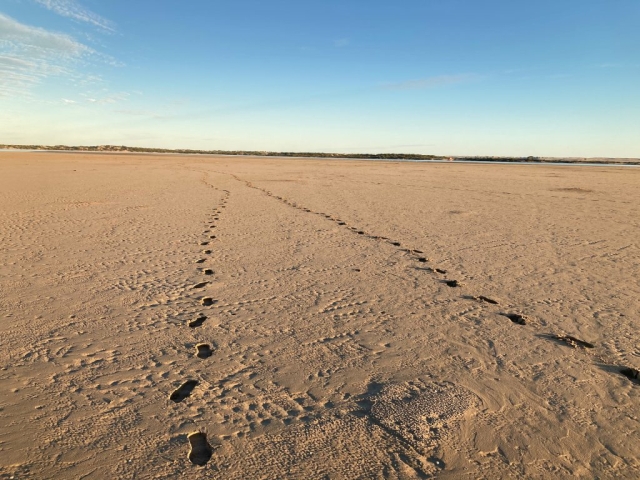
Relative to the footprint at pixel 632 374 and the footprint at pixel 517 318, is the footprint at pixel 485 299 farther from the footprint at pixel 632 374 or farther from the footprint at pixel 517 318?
the footprint at pixel 632 374

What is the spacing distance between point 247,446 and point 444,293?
2.91m

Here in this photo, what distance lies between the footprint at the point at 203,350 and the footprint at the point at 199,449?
0.90m

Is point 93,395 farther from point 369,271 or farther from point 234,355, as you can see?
point 369,271

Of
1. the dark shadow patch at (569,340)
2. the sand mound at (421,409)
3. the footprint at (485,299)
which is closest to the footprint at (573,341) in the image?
the dark shadow patch at (569,340)

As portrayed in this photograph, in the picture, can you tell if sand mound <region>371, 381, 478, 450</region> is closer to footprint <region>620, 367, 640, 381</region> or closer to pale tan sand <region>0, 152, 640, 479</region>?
pale tan sand <region>0, 152, 640, 479</region>

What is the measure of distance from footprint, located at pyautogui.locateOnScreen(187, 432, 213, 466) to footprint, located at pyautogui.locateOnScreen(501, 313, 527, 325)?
280cm

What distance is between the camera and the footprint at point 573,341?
11.2ft

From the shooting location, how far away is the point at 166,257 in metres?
5.75

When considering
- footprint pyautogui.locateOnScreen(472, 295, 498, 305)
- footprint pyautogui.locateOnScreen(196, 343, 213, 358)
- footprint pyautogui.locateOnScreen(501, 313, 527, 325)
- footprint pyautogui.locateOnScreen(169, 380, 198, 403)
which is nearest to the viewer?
footprint pyautogui.locateOnScreen(169, 380, 198, 403)

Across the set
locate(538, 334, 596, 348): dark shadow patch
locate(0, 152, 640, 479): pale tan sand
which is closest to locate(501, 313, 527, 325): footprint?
locate(0, 152, 640, 479): pale tan sand

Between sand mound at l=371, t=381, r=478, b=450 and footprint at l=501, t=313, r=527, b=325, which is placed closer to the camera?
sand mound at l=371, t=381, r=478, b=450

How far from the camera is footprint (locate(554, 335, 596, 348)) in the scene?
3.40 metres

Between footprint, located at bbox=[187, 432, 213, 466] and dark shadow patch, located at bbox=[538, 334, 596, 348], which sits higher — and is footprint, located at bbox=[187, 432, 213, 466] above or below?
above

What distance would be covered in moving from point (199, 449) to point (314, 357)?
113cm
